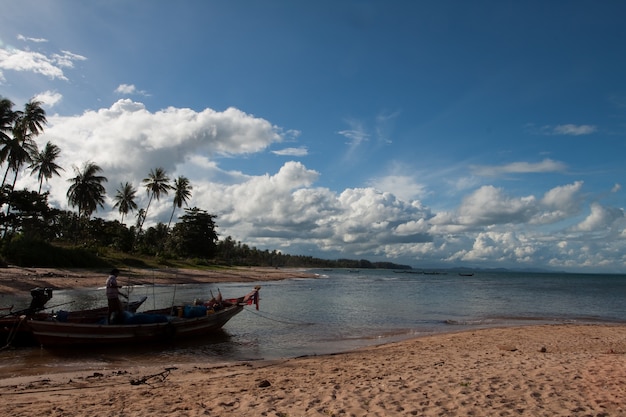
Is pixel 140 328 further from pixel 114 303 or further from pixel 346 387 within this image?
pixel 346 387

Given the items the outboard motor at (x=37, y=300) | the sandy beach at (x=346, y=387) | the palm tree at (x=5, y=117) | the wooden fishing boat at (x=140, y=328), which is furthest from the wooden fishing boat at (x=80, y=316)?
the palm tree at (x=5, y=117)

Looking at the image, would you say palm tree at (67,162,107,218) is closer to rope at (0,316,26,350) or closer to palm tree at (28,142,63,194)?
palm tree at (28,142,63,194)

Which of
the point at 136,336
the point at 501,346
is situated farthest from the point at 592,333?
the point at 136,336

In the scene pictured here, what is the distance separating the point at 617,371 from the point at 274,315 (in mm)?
17091

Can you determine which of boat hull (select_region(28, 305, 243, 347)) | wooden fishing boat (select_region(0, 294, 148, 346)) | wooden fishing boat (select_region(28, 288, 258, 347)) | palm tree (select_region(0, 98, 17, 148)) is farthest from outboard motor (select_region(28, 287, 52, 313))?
palm tree (select_region(0, 98, 17, 148))

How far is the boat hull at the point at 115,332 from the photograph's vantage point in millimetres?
13250

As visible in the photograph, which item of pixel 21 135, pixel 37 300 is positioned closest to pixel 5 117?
pixel 21 135

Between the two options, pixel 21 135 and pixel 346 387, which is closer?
pixel 346 387

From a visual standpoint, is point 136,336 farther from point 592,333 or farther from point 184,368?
point 592,333

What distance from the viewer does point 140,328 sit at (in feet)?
47.6

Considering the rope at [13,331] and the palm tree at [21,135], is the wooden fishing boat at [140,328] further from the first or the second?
the palm tree at [21,135]

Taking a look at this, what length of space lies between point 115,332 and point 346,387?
9.42m

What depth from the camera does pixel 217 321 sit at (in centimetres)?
1719

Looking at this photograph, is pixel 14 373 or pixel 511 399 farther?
pixel 14 373
